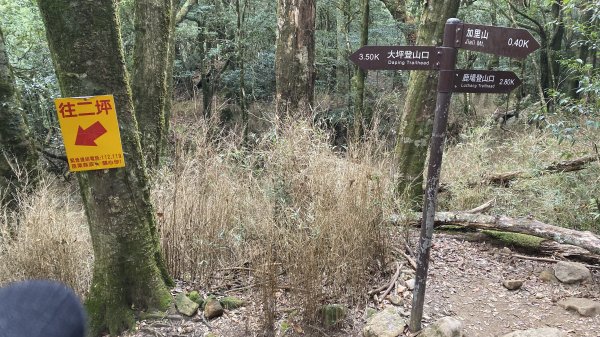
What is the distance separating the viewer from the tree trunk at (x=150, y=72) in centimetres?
493

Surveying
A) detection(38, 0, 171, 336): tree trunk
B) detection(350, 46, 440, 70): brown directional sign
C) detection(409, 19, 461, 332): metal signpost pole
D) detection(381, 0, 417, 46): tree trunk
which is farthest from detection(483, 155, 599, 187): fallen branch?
detection(381, 0, 417, 46): tree trunk

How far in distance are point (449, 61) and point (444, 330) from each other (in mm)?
1623

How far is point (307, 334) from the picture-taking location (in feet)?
9.12

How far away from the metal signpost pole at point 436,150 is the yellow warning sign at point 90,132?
1.90m

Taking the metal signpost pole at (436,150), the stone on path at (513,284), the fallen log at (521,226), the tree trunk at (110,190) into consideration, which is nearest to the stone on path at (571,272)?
the fallen log at (521,226)

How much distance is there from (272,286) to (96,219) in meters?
1.19

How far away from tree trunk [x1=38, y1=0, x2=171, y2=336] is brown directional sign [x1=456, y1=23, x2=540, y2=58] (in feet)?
6.72

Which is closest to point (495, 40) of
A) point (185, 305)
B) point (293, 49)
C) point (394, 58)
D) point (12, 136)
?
point (394, 58)

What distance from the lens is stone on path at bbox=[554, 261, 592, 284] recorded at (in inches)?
137

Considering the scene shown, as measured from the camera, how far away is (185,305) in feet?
9.77

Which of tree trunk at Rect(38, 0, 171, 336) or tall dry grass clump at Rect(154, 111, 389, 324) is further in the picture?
tall dry grass clump at Rect(154, 111, 389, 324)

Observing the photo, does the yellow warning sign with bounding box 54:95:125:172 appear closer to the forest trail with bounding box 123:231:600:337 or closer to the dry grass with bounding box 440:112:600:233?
the forest trail with bounding box 123:231:600:337

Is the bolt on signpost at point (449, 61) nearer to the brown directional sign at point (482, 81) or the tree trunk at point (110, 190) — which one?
the brown directional sign at point (482, 81)

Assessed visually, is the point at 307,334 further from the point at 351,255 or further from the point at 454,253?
the point at 454,253
